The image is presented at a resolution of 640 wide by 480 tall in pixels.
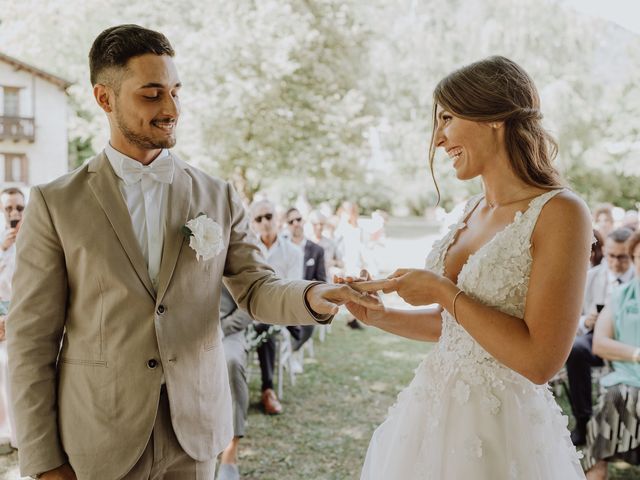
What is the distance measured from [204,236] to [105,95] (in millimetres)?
614

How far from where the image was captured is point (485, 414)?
1.94m


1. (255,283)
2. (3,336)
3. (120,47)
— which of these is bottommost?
(3,336)

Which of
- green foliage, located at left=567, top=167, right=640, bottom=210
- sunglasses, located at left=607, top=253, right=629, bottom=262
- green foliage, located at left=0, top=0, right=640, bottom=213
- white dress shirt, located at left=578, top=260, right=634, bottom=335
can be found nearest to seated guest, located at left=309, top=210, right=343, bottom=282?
white dress shirt, located at left=578, top=260, right=634, bottom=335

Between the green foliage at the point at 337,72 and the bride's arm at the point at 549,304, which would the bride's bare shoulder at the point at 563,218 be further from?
the green foliage at the point at 337,72

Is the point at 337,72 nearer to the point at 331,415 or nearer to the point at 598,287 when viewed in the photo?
the point at 598,287

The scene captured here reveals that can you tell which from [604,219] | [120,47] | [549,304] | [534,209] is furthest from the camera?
[604,219]

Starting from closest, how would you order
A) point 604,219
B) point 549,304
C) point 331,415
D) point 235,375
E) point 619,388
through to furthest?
point 549,304
point 619,388
point 235,375
point 331,415
point 604,219

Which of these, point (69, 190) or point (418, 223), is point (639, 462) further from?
point (418, 223)

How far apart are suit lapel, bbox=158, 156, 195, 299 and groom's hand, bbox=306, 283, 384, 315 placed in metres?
0.50

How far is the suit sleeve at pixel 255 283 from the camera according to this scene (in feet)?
7.15

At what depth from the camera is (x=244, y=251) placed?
2.29 metres

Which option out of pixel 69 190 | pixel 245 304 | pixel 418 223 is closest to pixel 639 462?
pixel 245 304

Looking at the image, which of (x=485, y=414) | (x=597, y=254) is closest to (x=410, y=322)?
(x=485, y=414)

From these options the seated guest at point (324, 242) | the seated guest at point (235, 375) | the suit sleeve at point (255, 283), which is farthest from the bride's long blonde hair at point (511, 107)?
the seated guest at point (324, 242)
